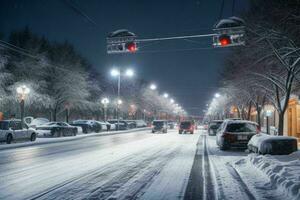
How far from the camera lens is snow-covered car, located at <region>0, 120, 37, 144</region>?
27.1 m

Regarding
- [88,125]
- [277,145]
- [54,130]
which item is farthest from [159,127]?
[277,145]

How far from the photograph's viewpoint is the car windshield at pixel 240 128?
22188mm

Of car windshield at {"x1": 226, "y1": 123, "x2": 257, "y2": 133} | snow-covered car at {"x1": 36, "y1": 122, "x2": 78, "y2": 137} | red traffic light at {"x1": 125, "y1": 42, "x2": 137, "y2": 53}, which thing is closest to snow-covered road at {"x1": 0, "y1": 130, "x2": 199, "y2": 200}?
red traffic light at {"x1": 125, "y1": 42, "x2": 137, "y2": 53}

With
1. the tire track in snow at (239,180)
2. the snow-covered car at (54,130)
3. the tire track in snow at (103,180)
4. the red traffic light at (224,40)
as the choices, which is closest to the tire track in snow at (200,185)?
the tire track in snow at (239,180)

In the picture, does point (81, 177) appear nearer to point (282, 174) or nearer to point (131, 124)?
point (282, 174)

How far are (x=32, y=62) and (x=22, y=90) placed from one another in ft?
67.0

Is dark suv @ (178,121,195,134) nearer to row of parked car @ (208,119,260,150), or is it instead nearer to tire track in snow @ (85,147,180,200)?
row of parked car @ (208,119,260,150)

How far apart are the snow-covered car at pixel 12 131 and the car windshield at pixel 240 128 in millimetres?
14682

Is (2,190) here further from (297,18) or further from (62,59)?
(62,59)

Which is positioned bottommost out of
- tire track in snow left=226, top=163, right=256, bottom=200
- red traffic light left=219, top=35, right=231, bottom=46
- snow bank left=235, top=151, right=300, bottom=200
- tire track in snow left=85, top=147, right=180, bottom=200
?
tire track in snow left=85, top=147, right=180, bottom=200

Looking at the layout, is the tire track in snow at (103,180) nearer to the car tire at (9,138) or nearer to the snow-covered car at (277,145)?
the snow-covered car at (277,145)

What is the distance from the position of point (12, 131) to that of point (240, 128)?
15353 millimetres

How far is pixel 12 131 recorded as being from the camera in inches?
1098

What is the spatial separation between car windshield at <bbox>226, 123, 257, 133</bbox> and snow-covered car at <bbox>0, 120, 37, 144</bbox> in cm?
1468
